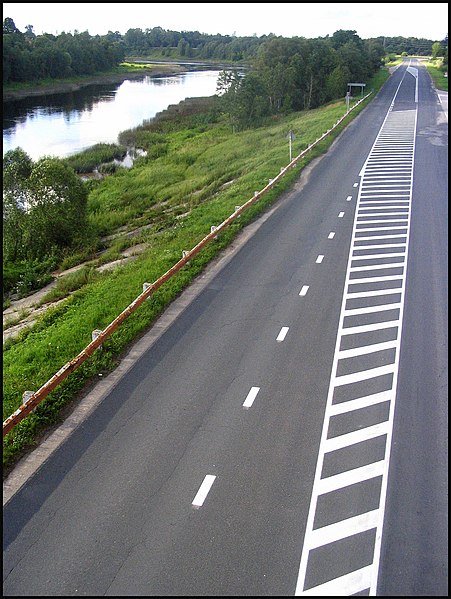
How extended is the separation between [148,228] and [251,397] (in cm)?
1865

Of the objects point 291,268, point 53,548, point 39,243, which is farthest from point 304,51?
point 53,548

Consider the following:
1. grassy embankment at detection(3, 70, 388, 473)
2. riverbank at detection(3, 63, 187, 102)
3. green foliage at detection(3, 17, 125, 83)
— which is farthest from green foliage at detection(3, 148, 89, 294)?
green foliage at detection(3, 17, 125, 83)

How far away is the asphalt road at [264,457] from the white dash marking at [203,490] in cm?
3

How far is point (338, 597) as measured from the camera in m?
7.19

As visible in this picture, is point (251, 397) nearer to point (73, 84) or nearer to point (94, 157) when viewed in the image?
point (94, 157)

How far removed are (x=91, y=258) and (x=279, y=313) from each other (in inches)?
519

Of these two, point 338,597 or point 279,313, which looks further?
point 279,313

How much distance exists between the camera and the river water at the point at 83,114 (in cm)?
5744

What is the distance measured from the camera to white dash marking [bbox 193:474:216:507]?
866cm

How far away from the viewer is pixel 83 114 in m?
78.7

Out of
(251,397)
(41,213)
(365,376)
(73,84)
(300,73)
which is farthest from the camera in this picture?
(73,84)

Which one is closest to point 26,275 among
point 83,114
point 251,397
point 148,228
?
point 148,228

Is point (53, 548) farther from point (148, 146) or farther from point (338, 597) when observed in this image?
point (148, 146)

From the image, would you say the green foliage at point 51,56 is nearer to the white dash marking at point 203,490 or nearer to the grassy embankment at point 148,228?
the grassy embankment at point 148,228
